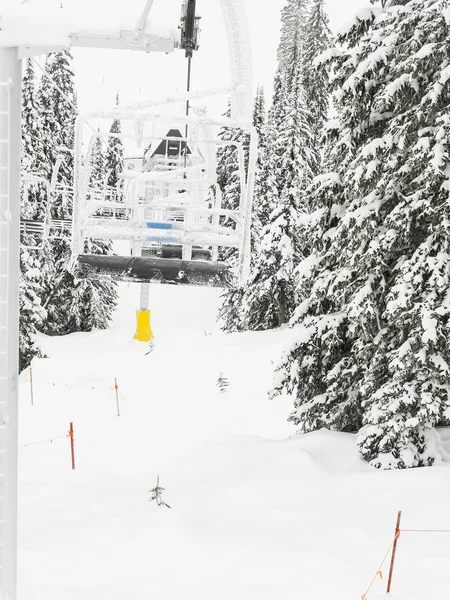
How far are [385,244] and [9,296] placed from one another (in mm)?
6786

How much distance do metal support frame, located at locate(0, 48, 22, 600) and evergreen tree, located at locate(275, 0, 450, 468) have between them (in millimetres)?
6234

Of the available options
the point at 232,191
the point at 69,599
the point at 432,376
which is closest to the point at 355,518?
the point at 432,376

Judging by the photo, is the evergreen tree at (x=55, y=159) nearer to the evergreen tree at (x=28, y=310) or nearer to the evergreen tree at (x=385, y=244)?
the evergreen tree at (x=28, y=310)

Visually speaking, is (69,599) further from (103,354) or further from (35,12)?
(103,354)

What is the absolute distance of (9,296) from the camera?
135 inches

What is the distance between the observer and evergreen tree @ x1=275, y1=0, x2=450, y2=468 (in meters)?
8.55

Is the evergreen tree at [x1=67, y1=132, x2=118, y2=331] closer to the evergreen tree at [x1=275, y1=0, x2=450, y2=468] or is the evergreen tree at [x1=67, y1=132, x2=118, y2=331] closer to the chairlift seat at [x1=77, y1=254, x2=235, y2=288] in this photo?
the evergreen tree at [x1=275, y1=0, x2=450, y2=468]

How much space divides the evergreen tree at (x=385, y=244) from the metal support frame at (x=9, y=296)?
6234mm

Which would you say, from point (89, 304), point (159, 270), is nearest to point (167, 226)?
point (159, 270)

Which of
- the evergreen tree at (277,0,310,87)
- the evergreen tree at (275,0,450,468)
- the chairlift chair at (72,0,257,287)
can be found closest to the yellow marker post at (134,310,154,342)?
the evergreen tree at (275,0,450,468)

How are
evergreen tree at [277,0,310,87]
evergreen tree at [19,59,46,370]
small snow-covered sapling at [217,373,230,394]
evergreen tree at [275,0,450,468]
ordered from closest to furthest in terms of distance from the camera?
evergreen tree at [275,0,450,468] < small snow-covered sapling at [217,373,230,394] < evergreen tree at [19,59,46,370] < evergreen tree at [277,0,310,87]

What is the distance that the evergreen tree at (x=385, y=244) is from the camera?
855cm

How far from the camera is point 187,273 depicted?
6691 mm

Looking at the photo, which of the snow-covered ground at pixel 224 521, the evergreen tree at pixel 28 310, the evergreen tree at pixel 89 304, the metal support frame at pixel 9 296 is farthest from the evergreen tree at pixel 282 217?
the metal support frame at pixel 9 296
